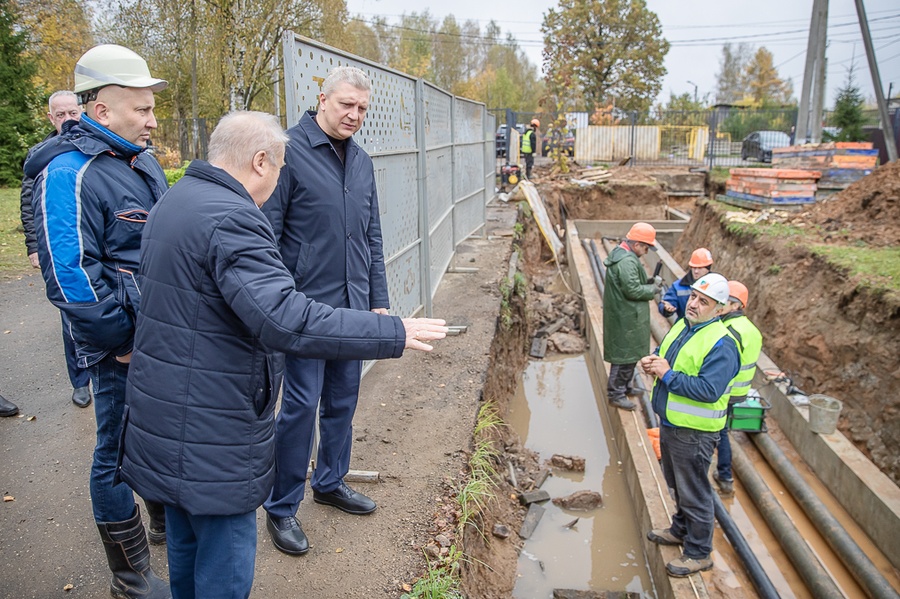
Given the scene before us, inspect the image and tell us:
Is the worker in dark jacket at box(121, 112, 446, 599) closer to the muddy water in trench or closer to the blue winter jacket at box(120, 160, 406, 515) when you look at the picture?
the blue winter jacket at box(120, 160, 406, 515)

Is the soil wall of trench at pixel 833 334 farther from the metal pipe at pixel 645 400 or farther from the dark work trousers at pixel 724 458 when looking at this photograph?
the metal pipe at pixel 645 400

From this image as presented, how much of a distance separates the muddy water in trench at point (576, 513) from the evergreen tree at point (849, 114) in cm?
1614

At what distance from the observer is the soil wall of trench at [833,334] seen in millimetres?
6070

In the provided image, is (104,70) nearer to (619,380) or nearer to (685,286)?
(685,286)

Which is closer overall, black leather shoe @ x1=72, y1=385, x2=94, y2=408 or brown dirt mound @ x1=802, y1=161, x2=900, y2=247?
black leather shoe @ x1=72, y1=385, x2=94, y2=408

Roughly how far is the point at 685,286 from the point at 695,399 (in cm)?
247

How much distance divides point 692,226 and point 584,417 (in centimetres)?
844

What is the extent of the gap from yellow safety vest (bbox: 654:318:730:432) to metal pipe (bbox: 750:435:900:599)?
157 cm

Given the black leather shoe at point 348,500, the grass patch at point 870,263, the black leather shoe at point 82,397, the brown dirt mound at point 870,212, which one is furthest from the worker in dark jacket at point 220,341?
the brown dirt mound at point 870,212

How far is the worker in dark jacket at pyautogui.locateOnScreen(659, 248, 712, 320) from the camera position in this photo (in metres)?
5.96

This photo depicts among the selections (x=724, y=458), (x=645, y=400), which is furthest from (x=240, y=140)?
(x=645, y=400)

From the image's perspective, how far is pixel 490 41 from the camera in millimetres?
68250

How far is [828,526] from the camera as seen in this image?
490 centimetres

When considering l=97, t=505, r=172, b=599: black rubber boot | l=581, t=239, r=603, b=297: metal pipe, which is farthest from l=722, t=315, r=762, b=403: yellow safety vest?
l=581, t=239, r=603, b=297: metal pipe
